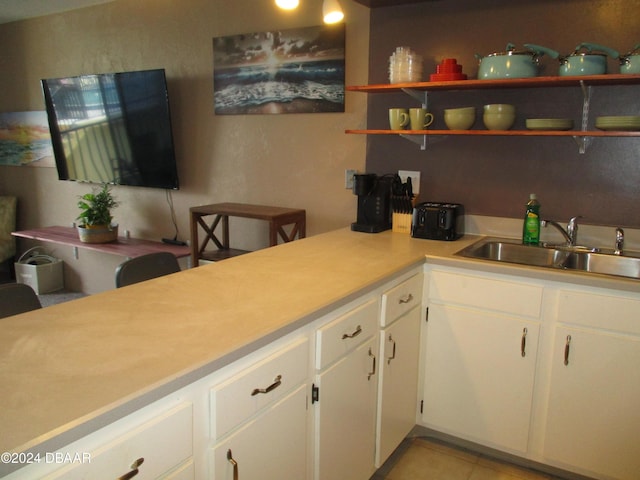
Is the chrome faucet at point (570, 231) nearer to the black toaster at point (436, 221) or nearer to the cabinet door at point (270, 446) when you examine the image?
the black toaster at point (436, 221)

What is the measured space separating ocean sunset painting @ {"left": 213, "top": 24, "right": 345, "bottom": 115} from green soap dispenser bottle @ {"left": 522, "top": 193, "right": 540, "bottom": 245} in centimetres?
121

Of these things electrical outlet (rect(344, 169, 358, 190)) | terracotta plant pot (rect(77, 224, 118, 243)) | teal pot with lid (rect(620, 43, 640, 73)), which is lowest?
terracotta plant pot (rect(77, 224, 118, 243))

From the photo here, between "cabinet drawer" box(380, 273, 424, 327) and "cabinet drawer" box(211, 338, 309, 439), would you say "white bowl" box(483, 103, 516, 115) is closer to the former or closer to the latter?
"cabinet drawer" box(380, 273, 424, 327)

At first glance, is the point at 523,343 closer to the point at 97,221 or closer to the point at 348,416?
the point at 348,416

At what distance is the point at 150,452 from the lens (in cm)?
96

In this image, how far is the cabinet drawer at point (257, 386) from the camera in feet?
3.68

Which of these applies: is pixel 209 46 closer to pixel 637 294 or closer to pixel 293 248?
pixel 293 248

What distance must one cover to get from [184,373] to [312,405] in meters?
0.58

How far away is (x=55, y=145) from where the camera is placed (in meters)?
4.25

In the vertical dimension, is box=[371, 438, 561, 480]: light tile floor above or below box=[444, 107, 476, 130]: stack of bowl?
below

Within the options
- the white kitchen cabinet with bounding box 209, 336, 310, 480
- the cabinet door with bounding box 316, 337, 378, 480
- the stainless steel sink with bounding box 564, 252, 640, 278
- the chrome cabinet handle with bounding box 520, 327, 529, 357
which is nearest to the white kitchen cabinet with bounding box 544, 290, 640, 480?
the chrome cabinet handle with bounding box 520, 327, 529, 357

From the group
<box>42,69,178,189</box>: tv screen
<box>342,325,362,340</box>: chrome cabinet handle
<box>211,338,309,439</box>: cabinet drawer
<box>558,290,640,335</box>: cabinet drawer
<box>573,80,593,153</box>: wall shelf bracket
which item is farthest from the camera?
<box>42,69,178,189</box>: tv screen

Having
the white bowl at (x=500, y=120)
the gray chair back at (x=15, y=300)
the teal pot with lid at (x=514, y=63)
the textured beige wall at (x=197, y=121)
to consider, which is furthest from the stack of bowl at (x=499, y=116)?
the gray chair back at (x=15, y=300)

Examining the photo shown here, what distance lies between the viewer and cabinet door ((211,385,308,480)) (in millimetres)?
1161
